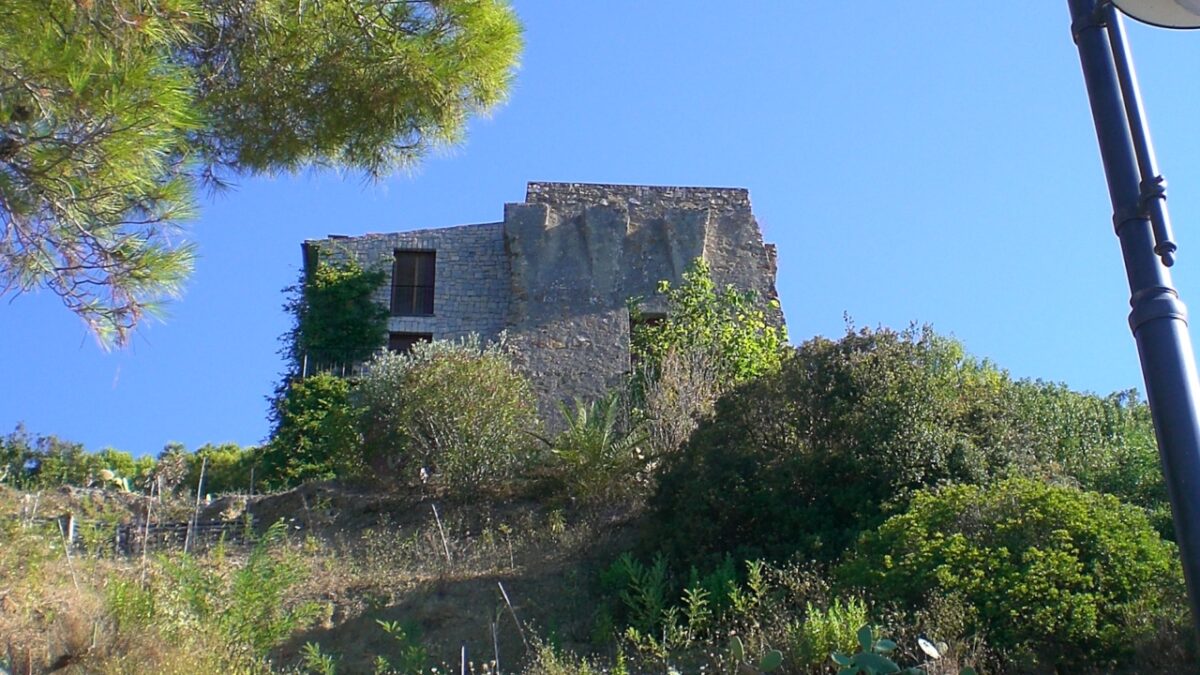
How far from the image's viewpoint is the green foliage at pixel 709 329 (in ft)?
57.5

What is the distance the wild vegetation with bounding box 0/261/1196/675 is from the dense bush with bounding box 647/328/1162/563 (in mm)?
21

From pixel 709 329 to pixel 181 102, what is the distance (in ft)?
40.3

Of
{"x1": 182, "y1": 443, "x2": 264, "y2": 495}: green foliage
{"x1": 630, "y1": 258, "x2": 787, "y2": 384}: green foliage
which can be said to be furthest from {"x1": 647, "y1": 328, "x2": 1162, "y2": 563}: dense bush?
{"x1": 182, "y1": 443, "x2": 264, "y2": 495}: green foliage

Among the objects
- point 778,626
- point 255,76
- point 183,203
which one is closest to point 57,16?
point 183,203

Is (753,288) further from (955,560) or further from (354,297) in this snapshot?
(955,560)

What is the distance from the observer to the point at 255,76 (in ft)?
29.4

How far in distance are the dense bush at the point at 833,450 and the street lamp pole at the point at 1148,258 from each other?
565cm

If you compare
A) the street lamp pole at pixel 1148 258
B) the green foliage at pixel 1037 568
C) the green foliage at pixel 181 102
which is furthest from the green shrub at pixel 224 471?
the street lamp pole at pixel 1148 258

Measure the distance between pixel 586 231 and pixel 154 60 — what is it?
16.3 m

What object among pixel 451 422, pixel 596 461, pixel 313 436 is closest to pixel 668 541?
pixel 596 461

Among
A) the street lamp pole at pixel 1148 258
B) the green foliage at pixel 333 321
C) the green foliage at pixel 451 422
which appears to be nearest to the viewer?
the street lamp pole at pixel 1148 258

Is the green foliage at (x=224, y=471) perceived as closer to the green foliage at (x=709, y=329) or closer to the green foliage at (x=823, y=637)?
the green foliage at (x=709, y=329)

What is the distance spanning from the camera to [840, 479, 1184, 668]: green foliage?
23.1 ft

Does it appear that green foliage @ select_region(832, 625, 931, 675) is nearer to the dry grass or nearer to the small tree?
the dry grass
